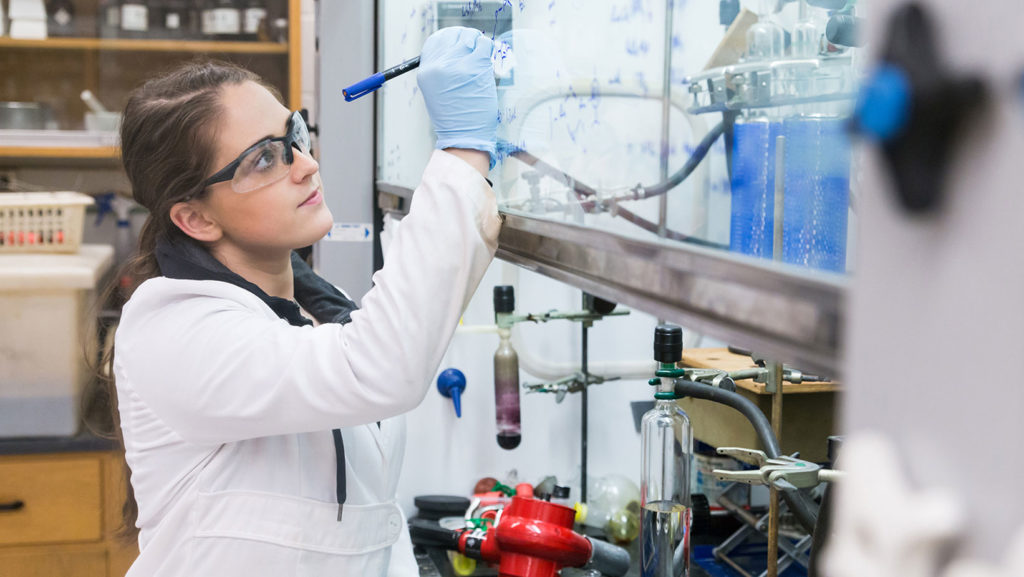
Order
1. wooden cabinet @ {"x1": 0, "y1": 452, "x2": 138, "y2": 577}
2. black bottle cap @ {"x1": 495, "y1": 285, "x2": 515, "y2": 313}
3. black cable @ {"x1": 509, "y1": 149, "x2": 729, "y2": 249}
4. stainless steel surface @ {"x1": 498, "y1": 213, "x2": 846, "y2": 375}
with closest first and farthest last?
1. stainless steel surface @ {"x1": 498, "y1": 213, "x2": 846, "y2": 375}
2. black cable @ {"x1": 509, "y1": 149, "x2": 729, "y2": 249}
3. black bottle cap @ {"x1": 495, "y1": 285, "x2": 515, "y2": 313}
4. wooden cabinet @ {"x1": 0, "y1": 452, "x2": 138, "y2": 577}

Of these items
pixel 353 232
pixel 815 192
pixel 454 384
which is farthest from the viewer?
pixel 353 232

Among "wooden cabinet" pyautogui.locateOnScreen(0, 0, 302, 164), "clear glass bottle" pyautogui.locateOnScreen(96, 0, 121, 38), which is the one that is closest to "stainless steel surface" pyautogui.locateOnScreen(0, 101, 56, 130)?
"wooden cabinet" pyautogui.locateOnScreen(0, 0, 302, 164)

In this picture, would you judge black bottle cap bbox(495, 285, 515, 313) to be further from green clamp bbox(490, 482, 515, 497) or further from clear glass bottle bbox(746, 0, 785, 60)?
clear glass bottle bbox(746, 0, 785, 60)

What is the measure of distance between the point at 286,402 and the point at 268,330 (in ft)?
0.29

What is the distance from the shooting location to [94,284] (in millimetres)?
2494

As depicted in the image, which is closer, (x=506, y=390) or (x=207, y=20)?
(x=506, y=390)

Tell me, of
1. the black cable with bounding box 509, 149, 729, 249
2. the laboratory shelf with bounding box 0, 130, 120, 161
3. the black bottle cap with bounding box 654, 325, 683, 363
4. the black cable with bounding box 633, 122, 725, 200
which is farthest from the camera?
the laboratory shelf with bounding box 0, 130, 120, 161

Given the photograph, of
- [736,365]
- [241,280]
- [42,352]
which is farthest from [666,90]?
[42,352]

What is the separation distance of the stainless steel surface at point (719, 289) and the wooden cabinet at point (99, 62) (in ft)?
7.35

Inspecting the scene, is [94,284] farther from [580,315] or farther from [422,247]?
[422,247]

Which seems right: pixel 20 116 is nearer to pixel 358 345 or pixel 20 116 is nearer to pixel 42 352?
pixel 42 352

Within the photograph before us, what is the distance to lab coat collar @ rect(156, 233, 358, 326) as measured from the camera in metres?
1.13

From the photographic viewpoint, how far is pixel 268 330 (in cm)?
98

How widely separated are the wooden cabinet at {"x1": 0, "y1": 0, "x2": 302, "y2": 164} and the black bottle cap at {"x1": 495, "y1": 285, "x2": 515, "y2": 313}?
1306mm
